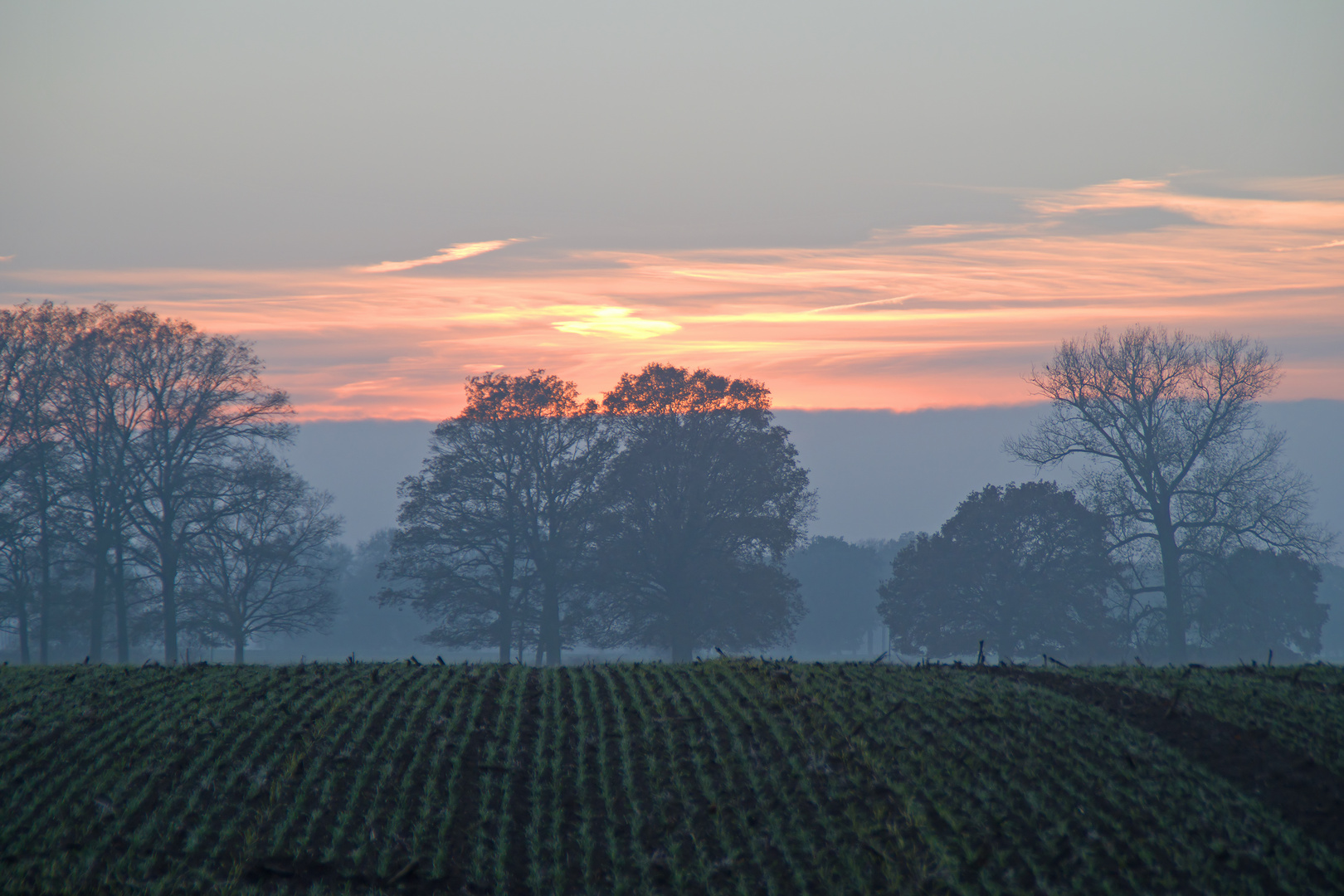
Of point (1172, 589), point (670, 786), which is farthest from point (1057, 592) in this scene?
point (670, 786)

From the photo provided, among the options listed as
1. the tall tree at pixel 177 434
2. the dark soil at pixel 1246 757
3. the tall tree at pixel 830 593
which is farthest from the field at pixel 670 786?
the tall tree at pixel 830 593

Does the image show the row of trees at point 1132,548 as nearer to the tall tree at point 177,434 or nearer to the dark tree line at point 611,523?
the dark tree line at point 611,523

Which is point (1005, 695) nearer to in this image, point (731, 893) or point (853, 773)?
point (853, 773)

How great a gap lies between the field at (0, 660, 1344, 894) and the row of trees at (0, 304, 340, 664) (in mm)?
21093

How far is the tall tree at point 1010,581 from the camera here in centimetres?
4134

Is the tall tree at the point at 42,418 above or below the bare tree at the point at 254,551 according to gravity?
above

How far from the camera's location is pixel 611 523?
4016 cm

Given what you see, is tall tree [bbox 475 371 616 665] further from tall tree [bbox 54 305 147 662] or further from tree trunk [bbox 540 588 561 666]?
tall tree [bbox 54 305 147 662]

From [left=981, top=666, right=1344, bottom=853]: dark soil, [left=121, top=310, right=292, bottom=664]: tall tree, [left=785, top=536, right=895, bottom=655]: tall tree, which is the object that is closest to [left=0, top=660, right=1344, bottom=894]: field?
[left=981, top=666, right=1344, bottom=853]: dark soil

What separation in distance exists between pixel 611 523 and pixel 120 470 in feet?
62.3

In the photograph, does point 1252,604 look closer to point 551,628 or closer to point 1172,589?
point 1172,589

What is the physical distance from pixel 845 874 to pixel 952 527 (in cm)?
3607

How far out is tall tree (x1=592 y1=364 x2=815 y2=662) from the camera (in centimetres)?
3950

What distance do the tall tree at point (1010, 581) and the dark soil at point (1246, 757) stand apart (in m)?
27.1
